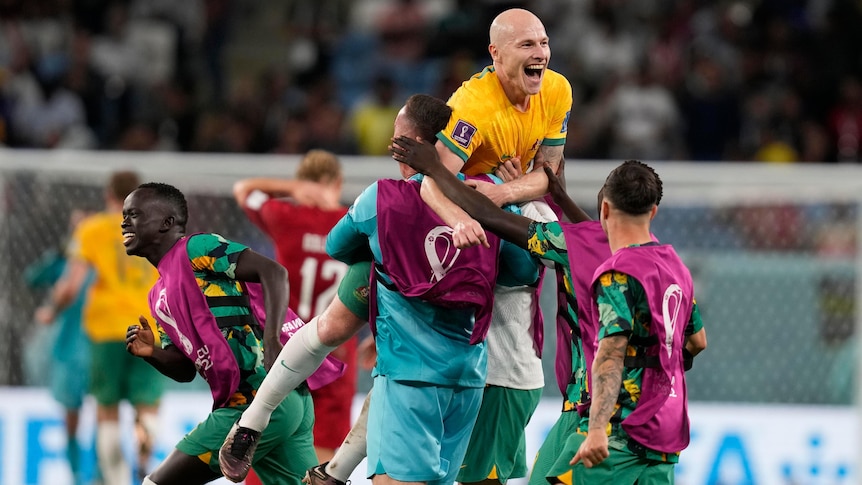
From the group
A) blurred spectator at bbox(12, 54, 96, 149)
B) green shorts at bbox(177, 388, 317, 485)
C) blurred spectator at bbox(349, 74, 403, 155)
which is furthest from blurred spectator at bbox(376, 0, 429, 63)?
green shorts at bbox(177, 388, 317, 485)

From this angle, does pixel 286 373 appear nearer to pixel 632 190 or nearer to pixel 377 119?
pixel 632 190

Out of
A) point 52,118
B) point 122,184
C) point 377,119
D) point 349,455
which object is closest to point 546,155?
point 349,455

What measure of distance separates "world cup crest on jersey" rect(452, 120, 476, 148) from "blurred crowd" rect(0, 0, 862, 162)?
268 inches

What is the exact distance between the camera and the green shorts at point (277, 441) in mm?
5016

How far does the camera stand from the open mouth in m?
5.01

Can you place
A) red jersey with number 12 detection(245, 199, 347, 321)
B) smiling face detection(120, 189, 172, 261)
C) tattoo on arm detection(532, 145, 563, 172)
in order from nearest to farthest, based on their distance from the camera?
smiling face detection(120, 189, 172, 261)
tattoo on arm detection(532, 145, 563, 172)
red jersey with number 12 detection(245, 199, 347, 321)

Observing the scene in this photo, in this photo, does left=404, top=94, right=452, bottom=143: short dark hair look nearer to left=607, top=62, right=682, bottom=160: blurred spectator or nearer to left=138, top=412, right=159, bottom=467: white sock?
left=138, top=412, right=159, bottom=467: white sock

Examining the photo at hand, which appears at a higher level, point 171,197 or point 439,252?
point 439,252

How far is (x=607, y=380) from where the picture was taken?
4.06 m

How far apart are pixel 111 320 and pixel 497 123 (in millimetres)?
4249

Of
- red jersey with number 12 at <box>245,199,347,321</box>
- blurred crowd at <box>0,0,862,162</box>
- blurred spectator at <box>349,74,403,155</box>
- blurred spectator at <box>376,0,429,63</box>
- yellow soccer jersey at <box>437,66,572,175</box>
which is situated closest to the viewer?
yellow soccer jersey at <box>437,66,572,175</box>

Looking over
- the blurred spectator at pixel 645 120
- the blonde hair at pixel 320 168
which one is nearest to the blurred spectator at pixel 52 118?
the blurred spectator at pixel 645 120

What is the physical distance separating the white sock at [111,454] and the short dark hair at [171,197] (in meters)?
3.60

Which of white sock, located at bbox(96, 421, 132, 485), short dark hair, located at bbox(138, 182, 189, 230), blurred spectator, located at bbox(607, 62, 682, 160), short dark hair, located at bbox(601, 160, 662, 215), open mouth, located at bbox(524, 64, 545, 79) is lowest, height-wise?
white sock, located at bbox(96, 421, 132, 485)
